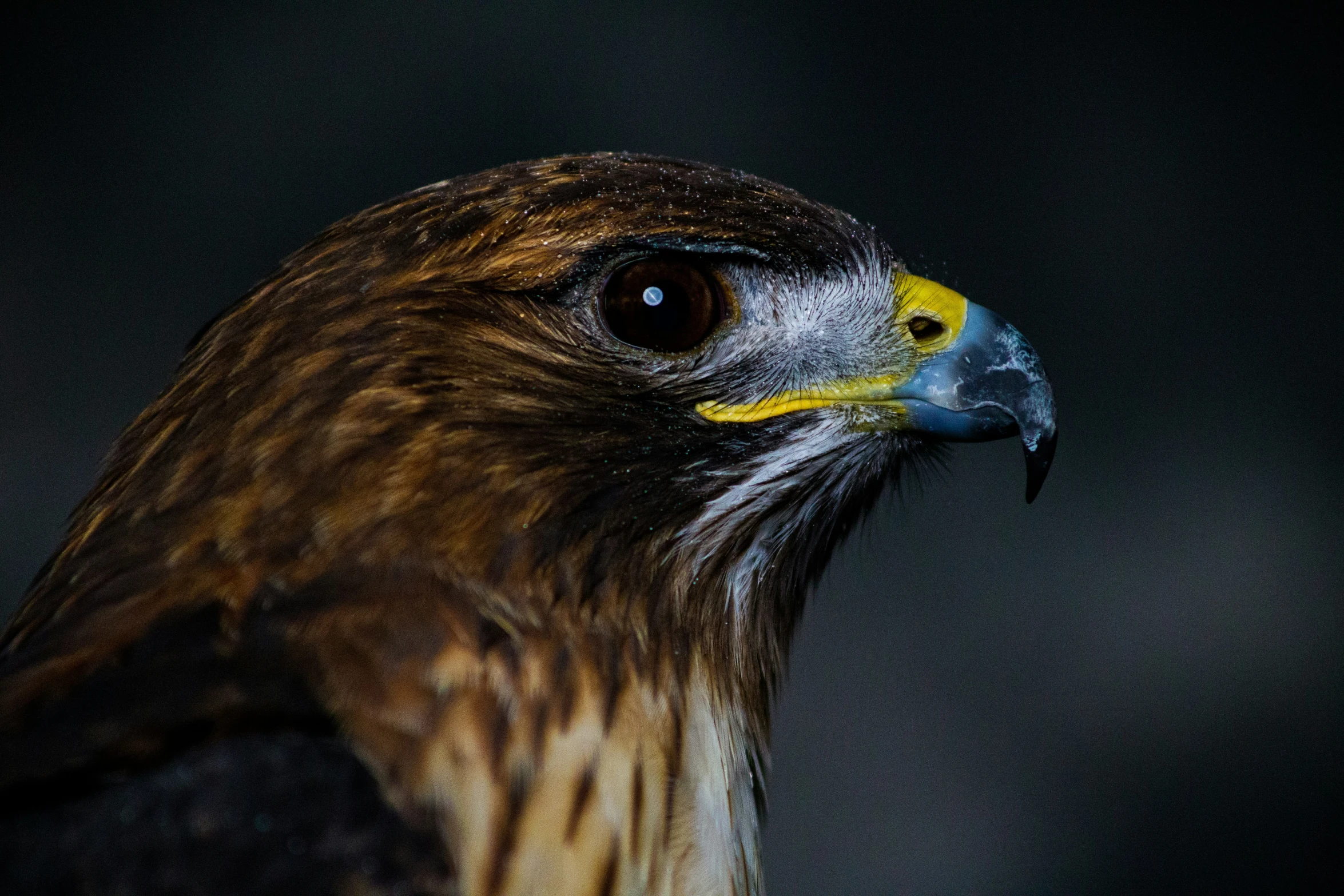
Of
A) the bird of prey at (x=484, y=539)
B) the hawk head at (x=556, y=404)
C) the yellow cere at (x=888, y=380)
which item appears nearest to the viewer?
the bird of prey at (x=484, y=539)

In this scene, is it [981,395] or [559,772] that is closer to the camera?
[559,772]

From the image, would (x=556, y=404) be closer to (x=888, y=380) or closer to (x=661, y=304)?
(x=661, y=304)

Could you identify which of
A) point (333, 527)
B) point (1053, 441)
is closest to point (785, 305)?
point (1053, 441)

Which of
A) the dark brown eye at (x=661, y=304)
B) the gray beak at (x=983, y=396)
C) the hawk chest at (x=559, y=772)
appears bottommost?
the hawk chest at (x=559, y=772)

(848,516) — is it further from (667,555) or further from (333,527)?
(333,527)

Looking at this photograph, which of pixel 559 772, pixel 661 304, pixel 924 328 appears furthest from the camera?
pixel 924 328

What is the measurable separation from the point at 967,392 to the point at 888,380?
69mm

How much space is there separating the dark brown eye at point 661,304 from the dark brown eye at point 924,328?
196mm

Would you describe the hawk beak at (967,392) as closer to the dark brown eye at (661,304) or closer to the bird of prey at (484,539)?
the bird of prey at (484,539)

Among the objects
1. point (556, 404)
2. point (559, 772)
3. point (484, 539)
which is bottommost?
→ point (559, 772)

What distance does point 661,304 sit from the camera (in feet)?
3.11

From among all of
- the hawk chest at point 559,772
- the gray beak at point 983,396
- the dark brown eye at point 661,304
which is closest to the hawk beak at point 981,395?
the gray beak at point 983,396

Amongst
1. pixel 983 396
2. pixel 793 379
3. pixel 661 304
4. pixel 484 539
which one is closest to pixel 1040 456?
pixel 983 396

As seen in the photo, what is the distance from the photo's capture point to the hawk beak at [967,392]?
1.02m
